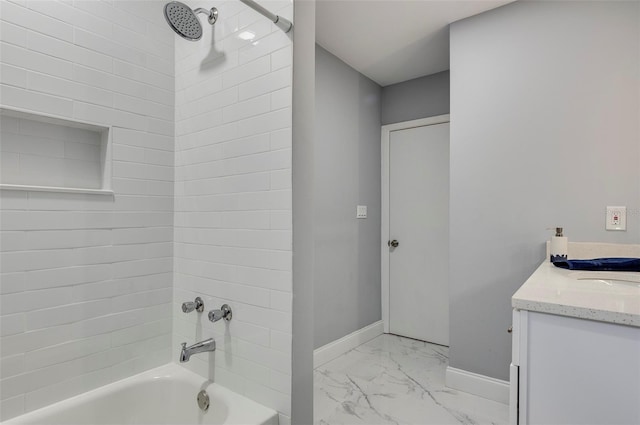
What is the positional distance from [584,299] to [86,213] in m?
1.91

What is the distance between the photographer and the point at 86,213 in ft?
5.10

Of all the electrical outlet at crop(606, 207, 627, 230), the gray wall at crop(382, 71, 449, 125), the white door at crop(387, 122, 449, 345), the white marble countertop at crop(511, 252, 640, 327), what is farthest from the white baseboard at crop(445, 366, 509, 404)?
the gray wall at crop(382, 71, 449, 125)

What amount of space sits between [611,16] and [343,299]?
8.46 feet

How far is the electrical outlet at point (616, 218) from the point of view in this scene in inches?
73.0

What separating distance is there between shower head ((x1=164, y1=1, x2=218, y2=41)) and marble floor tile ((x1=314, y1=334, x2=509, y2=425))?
2131 millimetres

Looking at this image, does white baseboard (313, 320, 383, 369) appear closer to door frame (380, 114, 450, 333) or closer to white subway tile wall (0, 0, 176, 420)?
door frame (380, 114, 450, 333)

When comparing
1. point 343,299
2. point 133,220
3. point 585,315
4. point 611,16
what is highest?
point 611,16

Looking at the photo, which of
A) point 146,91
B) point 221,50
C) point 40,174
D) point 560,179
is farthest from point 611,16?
point 40,174

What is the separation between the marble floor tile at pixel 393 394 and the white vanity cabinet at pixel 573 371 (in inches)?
47.9

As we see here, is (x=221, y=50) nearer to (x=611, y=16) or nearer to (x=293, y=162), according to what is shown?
(x=293, y=162)

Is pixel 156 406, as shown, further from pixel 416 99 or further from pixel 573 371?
pixel 416 99

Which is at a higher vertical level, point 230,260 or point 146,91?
point 146,91

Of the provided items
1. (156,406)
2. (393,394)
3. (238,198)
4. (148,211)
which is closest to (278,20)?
(238,198)

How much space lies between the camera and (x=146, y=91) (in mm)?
1769
